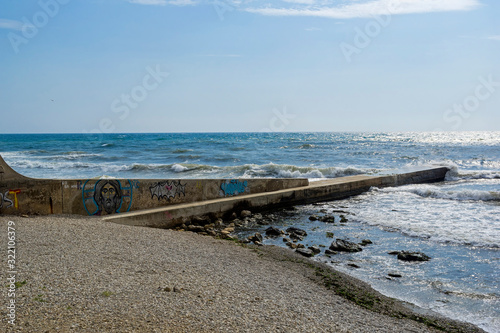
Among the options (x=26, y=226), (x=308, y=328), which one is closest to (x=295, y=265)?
(x=308, y=328)

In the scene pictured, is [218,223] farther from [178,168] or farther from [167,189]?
[178,168]

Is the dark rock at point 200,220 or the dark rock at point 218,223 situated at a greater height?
the dark rock at point 200,220

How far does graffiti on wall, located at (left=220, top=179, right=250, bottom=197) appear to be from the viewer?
41.3 ft

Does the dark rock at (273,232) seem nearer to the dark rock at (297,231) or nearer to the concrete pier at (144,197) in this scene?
the dark rock at (297,231)

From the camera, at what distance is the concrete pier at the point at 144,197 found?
29.2 ft

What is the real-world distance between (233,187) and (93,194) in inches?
177

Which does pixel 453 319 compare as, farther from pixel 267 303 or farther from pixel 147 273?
pixel 147 273

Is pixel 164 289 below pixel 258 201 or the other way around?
the other way around

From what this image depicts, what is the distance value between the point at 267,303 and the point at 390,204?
10.4 metres

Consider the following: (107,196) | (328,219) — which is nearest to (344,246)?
(328,219)

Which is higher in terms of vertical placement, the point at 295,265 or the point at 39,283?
the point at 39,283

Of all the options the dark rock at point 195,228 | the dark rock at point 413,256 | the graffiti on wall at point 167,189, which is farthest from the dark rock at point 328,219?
the graffiti on wall at point 167,189

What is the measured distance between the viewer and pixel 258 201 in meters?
12.7

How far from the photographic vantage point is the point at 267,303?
4961 mm
